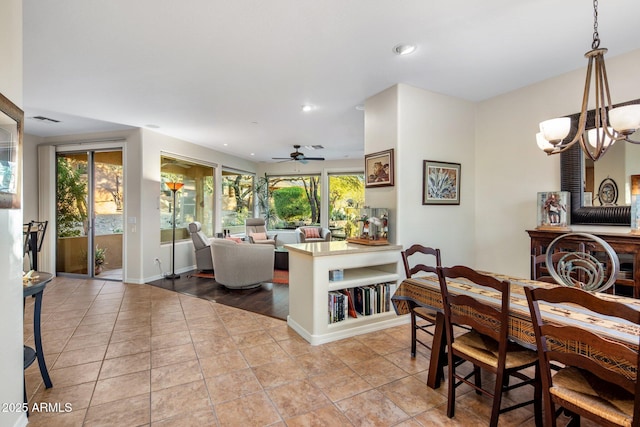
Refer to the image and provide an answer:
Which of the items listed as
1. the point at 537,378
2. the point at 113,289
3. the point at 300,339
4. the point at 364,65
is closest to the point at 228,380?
the point at 300,339

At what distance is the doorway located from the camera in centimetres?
548

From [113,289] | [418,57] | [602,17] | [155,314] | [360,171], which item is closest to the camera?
[602,17]

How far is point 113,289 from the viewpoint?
4.75 meters

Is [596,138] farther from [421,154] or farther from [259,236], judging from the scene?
[259,236]

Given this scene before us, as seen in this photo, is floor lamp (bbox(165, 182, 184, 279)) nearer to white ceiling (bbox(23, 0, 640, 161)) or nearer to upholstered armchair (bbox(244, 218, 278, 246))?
white ceiling (bbox(23, 0, 640, 161))

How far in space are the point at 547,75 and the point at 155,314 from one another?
5272 mm

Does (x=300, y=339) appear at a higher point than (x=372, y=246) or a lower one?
lower

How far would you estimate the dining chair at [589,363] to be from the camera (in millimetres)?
1097

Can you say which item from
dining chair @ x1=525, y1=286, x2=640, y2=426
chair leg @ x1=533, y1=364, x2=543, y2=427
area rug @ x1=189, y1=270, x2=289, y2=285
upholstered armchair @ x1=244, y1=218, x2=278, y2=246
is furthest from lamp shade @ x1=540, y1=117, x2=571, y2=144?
upholstered armchair @ x1=244, y1=218, x2=278, y2=246

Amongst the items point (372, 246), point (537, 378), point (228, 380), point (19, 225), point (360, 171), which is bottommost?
point (228, 380)

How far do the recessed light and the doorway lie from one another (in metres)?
5.26

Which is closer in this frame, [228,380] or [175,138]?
[228,380]

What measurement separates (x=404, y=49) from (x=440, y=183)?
1.67m

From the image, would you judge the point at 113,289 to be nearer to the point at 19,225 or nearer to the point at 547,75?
the point at 19,225
